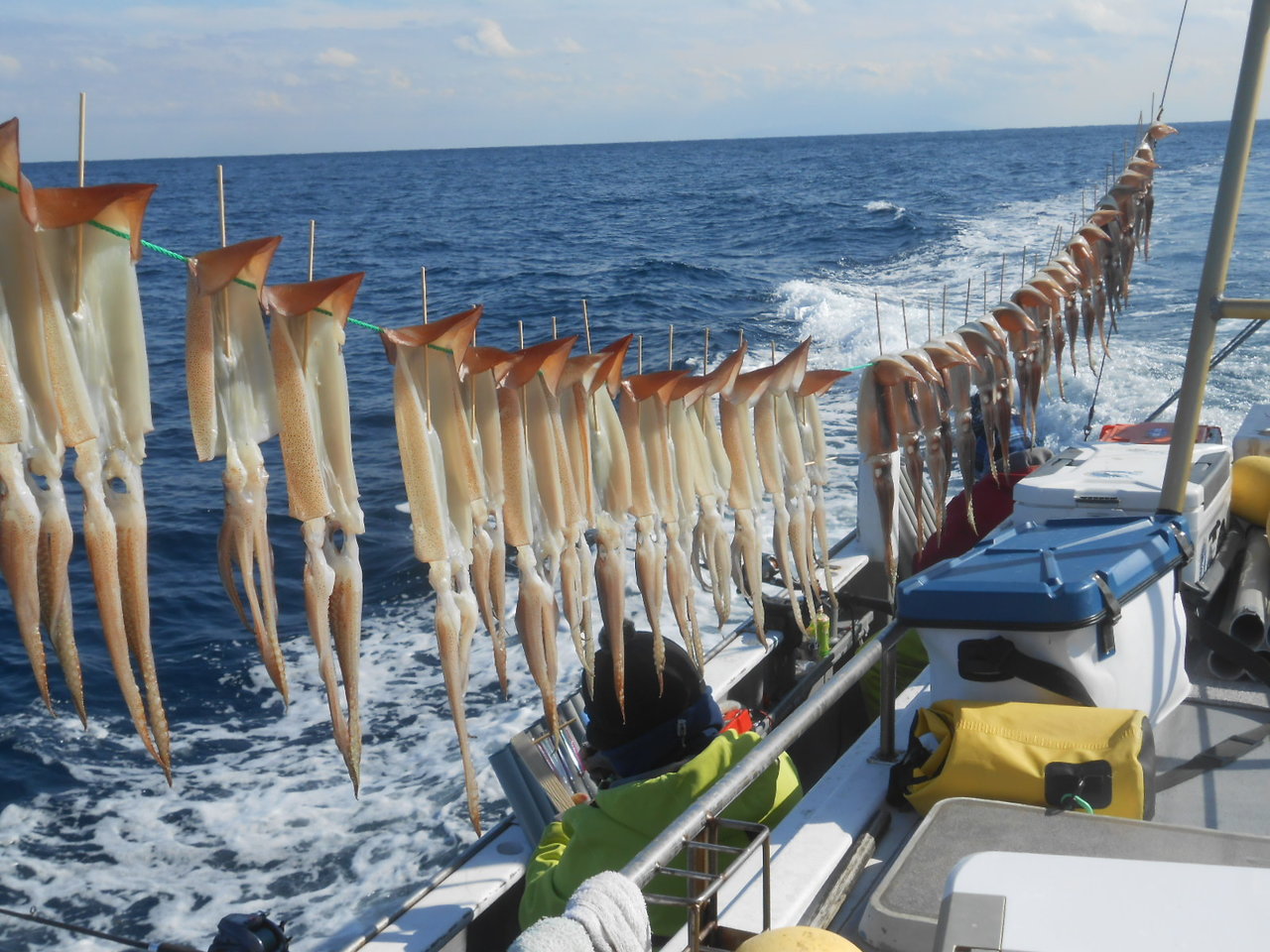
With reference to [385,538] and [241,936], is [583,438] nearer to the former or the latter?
[241,936]

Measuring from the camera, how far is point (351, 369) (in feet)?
65.7

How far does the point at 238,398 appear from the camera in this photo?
2.40m

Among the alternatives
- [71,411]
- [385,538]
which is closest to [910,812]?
[71,411]

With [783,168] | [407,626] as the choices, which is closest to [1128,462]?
[407,626]

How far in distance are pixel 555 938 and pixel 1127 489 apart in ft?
11.9

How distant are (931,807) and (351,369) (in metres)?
18.2

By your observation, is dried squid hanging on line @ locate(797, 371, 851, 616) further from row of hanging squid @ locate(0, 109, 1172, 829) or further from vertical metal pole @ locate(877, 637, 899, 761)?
vertical metal pole @ locate(877, 637, 899, 761)

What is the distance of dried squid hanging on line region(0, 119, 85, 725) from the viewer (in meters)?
2.02

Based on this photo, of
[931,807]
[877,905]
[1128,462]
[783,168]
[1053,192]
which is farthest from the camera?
[783,168]

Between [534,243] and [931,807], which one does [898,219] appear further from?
[931,807]

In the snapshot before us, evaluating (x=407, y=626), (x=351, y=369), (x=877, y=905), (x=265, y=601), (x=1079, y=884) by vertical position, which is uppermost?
(x=265, y=601)

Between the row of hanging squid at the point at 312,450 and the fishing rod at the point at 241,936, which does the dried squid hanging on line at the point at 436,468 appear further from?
the fishing rod at the point at 241,936

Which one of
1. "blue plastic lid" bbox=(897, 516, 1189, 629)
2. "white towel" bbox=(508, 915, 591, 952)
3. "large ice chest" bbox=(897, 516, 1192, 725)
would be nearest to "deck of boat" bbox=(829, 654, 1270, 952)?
"large ice chest" bbox=(897, 516, 1192, 725)

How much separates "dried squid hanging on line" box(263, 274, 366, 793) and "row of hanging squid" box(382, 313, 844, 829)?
18 centimetres
